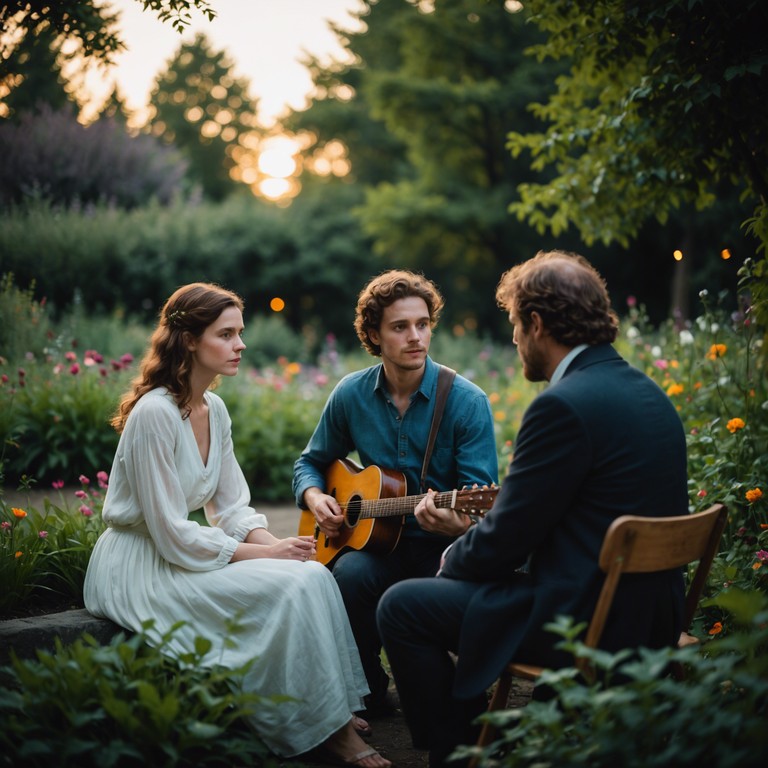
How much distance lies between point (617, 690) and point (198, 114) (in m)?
35.8

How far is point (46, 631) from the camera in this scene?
3.14 metres

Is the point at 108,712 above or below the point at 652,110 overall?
below

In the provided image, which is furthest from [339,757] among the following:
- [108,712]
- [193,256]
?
[193,256]

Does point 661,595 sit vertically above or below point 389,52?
below

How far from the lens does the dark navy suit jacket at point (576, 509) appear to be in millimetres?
2479

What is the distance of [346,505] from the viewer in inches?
149

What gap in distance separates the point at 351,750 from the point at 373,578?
0.69m

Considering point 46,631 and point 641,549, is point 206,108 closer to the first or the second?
point 46,631

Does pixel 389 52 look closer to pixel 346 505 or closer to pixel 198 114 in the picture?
pixel 198 114

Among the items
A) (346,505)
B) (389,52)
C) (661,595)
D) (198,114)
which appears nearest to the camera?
(661,595)

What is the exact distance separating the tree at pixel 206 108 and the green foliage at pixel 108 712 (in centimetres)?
3255

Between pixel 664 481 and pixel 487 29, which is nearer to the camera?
pixel 664 481

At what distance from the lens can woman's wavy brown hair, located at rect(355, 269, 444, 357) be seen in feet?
12.4

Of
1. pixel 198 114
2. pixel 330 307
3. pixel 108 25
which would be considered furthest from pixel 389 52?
pixel 108 25
